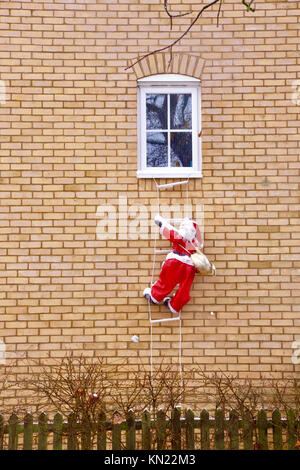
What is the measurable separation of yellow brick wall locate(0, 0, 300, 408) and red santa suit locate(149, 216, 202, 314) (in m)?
0.19

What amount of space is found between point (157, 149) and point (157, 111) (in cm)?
46

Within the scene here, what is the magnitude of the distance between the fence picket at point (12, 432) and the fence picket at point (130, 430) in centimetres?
105

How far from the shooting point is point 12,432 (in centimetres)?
525

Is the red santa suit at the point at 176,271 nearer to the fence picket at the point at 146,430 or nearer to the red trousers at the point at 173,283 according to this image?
the red trousers at the point at 173,283

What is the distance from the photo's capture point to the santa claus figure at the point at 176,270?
6336 mm

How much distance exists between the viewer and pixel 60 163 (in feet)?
21.6

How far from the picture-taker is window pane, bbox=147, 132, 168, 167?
266 inches

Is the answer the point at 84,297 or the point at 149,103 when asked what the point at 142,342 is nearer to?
the point at 84,297

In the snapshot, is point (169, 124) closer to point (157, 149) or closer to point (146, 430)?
point (157, 149)

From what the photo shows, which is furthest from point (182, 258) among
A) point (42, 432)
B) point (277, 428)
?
point (42, 432)

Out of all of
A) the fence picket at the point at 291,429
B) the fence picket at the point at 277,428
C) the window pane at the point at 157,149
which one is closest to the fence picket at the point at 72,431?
the fence picket at the point at 277,428

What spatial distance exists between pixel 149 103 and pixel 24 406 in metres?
3.81

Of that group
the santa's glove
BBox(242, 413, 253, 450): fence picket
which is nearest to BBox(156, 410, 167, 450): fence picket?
BBox(242, 413, 253, 450): fence picket

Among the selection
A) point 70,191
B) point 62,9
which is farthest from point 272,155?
point 62,9
